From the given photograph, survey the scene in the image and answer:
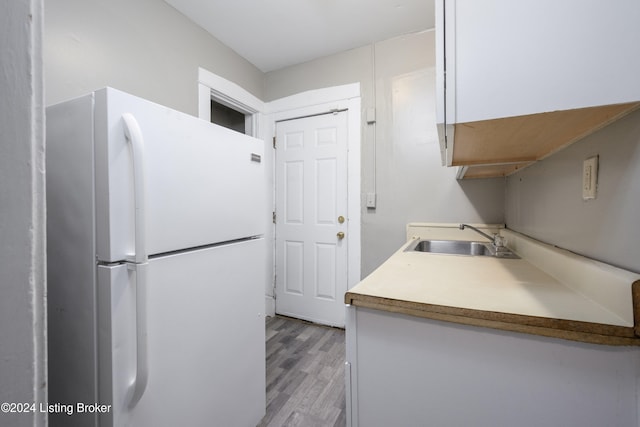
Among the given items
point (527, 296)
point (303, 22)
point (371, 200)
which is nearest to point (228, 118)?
point (303, 22)

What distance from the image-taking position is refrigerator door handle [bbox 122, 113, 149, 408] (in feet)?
2.56

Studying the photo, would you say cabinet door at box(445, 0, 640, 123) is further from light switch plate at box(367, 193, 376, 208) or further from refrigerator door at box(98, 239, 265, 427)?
light switch plate at box(367, 193, 376, 208)

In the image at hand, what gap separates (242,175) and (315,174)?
4.23 feet

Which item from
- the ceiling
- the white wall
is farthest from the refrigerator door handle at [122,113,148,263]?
the ceiling

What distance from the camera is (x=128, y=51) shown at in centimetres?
152

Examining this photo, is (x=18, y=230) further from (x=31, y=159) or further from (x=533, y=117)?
(x=533, y=117)

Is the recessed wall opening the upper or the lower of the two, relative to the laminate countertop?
upper

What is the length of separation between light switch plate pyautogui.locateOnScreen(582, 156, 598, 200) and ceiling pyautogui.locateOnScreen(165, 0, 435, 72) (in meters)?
1.68

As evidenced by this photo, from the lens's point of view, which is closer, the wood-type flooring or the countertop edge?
the countertop edge

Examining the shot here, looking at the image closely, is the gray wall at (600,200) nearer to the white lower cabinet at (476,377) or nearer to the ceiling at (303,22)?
the white lower cabinet at (476,377)

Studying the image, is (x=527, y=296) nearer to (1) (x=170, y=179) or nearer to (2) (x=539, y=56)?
(2) (x=539, y=56)

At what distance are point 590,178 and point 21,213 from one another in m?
1.23

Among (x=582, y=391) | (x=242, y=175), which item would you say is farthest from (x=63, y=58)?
(x=582, y=391)

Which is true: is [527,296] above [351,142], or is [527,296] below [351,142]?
below
